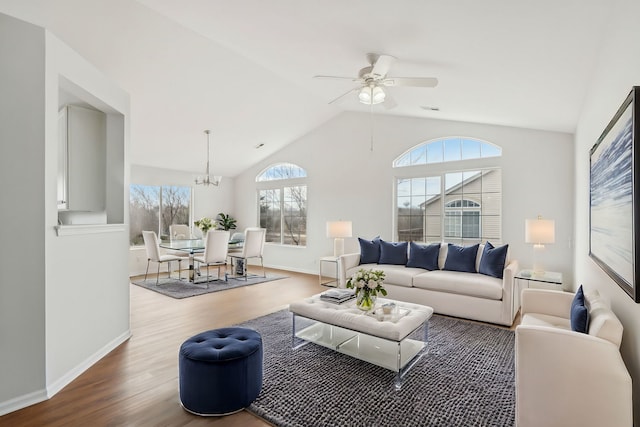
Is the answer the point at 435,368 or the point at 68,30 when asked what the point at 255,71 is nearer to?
the point at 68,30

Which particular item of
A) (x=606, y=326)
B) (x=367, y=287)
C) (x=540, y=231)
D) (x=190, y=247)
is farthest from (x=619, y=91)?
(x=190, y=247)

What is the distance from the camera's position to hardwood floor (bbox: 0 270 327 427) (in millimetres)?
2162

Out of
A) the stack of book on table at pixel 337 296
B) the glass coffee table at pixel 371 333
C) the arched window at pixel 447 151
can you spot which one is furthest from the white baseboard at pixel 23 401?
the arched window at pixel 447 151

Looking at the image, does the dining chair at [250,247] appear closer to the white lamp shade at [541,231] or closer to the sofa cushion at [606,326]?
the white lamp shade at [541,231]

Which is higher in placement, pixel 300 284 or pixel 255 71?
pixel 255 71

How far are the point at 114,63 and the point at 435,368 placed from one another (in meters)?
4.86

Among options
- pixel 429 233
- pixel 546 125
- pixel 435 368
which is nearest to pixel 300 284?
pixel 429 233

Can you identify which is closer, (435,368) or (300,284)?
(435,368)

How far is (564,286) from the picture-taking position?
4598mm

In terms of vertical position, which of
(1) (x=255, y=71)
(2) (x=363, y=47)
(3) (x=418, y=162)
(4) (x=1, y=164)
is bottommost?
(4) (x=1, y=164)

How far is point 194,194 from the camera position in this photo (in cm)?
855

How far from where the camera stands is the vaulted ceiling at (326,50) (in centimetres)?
224

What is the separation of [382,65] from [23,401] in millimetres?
3856

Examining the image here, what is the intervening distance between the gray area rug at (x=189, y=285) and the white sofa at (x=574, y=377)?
4.94m
